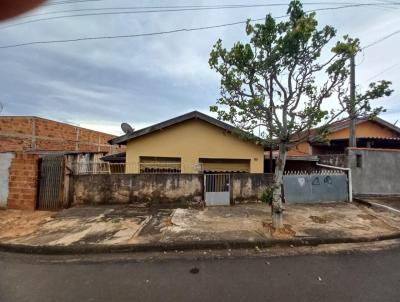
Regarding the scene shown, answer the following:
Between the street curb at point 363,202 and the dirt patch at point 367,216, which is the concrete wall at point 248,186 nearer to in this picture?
the dirt patch at point 367,216

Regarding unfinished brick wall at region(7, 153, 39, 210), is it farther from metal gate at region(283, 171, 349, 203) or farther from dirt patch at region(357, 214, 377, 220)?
dirt patch at region(357, 214, 377, 220)

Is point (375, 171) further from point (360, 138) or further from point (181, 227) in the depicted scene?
point (181, 227)

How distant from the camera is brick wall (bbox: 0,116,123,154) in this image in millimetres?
14180

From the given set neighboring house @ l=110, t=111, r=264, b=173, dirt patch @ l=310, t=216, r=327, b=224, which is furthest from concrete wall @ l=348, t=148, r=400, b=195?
dirt patch @ l=310, t=216, r=327, b=224

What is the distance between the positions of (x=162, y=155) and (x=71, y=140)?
9665mm

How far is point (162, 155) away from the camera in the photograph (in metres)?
11.2

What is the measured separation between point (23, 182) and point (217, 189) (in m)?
6.32

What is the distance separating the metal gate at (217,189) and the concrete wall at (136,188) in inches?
10.2

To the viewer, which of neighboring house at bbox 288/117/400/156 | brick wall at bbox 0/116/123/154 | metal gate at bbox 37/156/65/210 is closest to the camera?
metal gate at bbox 37/156/65/210

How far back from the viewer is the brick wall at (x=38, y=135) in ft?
46.5

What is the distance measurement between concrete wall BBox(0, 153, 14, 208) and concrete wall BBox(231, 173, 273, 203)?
24.3ft

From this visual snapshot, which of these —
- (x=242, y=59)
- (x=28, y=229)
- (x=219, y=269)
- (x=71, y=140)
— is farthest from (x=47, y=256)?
(x=71, y=140)

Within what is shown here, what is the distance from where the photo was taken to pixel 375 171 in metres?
10.2

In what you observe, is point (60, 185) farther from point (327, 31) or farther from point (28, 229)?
point (327, 31)
